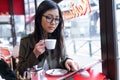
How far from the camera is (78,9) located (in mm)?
2801

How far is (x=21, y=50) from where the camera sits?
171cm

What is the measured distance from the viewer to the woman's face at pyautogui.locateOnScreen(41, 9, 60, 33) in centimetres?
168

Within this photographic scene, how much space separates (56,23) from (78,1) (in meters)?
1.16

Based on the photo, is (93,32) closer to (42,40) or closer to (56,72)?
(56,72)

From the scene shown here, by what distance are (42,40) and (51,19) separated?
20cm

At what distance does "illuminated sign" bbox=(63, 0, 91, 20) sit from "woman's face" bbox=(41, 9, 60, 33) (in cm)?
102

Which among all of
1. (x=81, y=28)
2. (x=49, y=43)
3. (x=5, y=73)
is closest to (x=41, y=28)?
(x=49, y=43)

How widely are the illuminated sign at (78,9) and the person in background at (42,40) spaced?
3.08 feet

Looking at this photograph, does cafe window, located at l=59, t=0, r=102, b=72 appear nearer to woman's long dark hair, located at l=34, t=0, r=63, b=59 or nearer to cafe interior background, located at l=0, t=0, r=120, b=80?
cafe interior background, located at l=0, t=0, r=120, b=80

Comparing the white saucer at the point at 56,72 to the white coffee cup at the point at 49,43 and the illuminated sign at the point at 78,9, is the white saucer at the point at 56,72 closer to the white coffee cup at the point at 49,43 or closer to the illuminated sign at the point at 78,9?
the white coffee cup at the point at 49,43

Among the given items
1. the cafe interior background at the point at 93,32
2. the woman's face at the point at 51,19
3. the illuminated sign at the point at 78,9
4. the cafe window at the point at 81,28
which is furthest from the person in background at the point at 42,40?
the illuminated sign at the point at 78,9

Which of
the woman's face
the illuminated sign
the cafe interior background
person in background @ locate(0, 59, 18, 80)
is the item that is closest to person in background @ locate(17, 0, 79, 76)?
the woman's face

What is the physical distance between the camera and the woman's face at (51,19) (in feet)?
5.51

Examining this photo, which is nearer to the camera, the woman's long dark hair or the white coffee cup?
the white coffee cup
